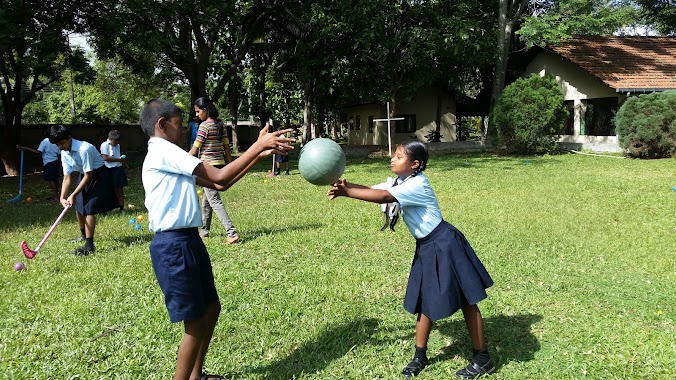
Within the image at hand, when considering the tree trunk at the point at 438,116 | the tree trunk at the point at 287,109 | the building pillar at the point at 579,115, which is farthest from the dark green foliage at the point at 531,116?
the tree trunk at the point at 287,109

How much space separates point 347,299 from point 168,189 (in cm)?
232

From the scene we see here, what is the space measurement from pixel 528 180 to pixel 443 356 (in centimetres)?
981

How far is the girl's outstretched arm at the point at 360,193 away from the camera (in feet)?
10.3

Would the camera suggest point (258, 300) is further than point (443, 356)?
Yes

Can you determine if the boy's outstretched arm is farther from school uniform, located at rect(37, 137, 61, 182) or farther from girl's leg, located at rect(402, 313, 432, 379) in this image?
school uniform, located at rect(37, 137, 61, 182)

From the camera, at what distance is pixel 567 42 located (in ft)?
77.9

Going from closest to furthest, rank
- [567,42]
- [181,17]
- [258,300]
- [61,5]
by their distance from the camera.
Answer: [258,300] → [61,5] → [181,17] → [567,42]

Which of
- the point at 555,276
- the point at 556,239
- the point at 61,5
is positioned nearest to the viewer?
the point at 555,276

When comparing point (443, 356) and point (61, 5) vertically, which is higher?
point (61, 5)

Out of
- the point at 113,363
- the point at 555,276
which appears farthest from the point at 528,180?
the point at 113,363

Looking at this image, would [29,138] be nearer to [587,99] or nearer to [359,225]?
[359,225]

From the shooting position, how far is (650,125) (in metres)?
16.7

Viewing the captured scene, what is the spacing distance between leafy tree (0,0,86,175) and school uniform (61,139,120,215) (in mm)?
7610

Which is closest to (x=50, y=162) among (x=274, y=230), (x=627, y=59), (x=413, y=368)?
(x=274, y=230)
